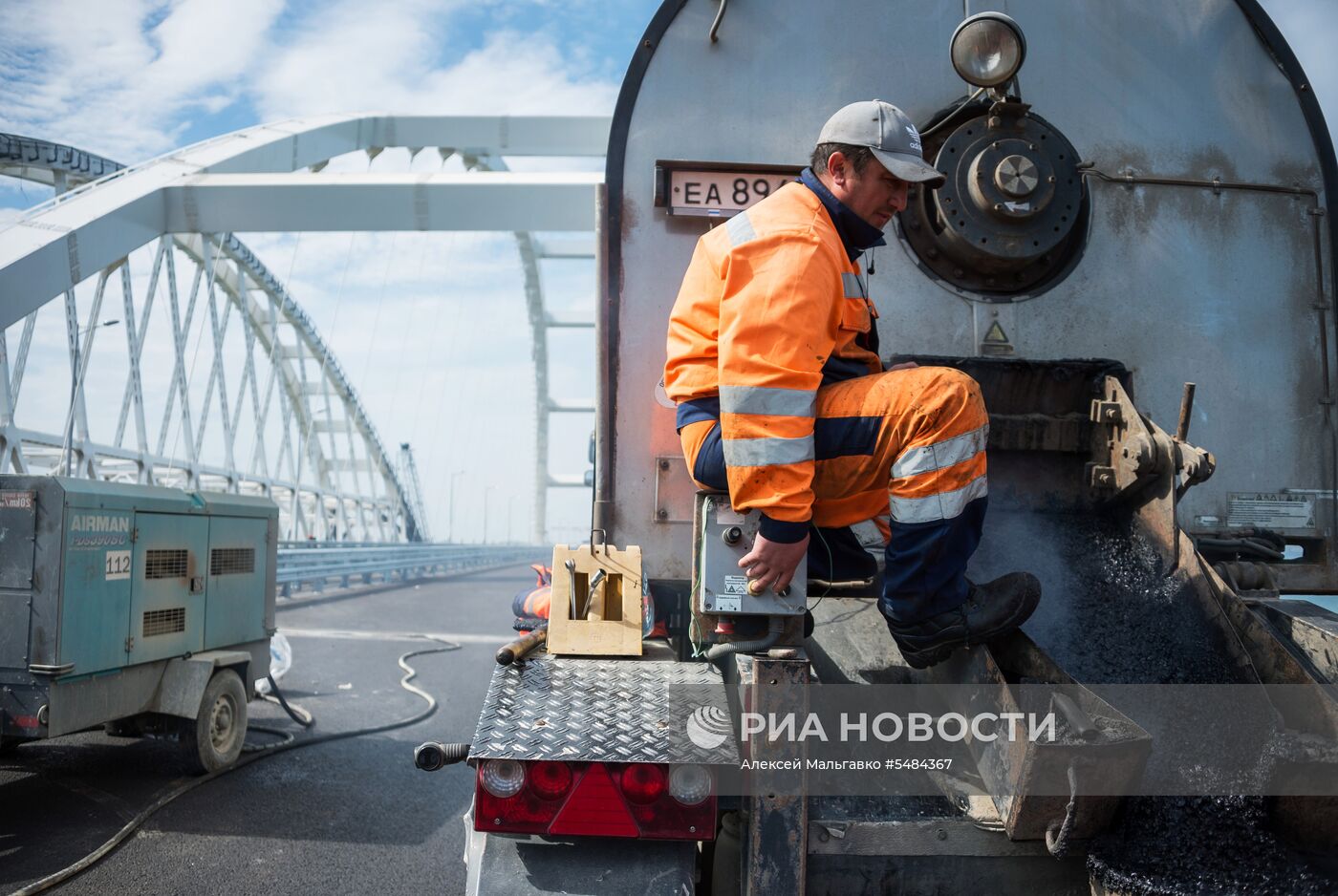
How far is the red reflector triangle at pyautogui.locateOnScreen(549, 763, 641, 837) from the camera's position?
7.02 feet

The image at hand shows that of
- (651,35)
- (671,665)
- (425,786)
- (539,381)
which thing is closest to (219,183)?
(425,786)

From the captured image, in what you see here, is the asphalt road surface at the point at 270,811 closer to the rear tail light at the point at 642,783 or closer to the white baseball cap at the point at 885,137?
the rear tail light at the point at 642,783

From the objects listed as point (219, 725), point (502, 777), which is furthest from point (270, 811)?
point (502, 777)

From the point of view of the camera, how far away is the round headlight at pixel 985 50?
10.5ft

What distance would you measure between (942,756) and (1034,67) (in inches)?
95.1

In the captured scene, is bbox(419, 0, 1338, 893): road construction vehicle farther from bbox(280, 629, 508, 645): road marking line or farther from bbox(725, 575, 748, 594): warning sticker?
bbox(280, 629, 508, 645): road marking line

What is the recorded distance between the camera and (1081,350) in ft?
11.1

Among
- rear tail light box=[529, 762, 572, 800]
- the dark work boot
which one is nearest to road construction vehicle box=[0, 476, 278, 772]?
rear tail light box=[529, 762, 572, 800]

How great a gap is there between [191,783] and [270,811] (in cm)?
73

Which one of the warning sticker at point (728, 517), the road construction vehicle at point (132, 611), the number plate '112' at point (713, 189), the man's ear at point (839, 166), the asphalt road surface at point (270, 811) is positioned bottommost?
the asphalt road surface at point (270, 811)

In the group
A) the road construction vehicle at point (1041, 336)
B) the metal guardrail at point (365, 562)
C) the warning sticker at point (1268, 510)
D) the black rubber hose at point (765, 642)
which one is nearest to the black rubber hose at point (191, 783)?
the road construction vehicle at point (1041, 336)

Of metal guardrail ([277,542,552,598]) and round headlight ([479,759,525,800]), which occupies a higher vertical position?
round headlight ([479,759,525,800])

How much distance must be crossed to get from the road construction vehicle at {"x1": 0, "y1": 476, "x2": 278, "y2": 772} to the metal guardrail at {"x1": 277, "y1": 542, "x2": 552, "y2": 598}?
9.61 m

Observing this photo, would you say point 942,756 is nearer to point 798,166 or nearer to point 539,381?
point 798,166
